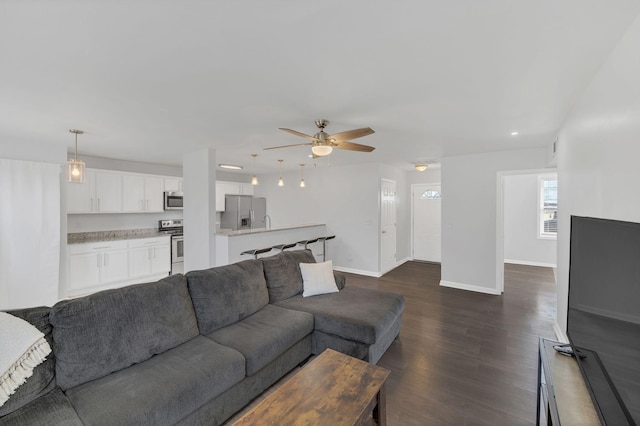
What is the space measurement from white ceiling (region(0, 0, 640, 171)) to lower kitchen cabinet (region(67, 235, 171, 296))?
2090 mm

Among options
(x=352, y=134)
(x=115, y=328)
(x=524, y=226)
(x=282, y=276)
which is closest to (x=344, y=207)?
(x=282, y=276)

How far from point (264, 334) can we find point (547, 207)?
7.26 m

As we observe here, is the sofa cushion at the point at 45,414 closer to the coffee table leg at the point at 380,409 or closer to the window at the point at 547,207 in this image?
the coffee table leg at the point at 380,409

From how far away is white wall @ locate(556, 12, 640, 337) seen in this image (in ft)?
4.51

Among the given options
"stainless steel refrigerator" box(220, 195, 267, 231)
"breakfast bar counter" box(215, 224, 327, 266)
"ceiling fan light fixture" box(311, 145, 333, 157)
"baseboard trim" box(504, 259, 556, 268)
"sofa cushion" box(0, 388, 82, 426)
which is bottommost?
"baseboard trim" box(504, 259, 556, 268)

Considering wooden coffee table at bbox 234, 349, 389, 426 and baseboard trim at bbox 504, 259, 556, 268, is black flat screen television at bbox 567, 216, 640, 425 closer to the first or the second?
wooden coffee table at bbox 234, 349, 389, 426

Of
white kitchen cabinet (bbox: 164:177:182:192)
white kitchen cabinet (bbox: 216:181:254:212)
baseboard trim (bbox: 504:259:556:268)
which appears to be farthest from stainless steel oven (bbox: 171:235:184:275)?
baseboard trim (bbox: 504:259:556:268)

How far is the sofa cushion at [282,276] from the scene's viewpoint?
3.03 metres

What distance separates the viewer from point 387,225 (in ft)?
20.5

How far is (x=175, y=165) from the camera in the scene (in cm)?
631

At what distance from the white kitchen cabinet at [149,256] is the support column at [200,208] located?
112 cm

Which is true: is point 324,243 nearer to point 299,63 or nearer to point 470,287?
point 470,287

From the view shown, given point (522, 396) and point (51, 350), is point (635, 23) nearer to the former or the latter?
point (522, 396)

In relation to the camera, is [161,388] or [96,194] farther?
[96,194]
